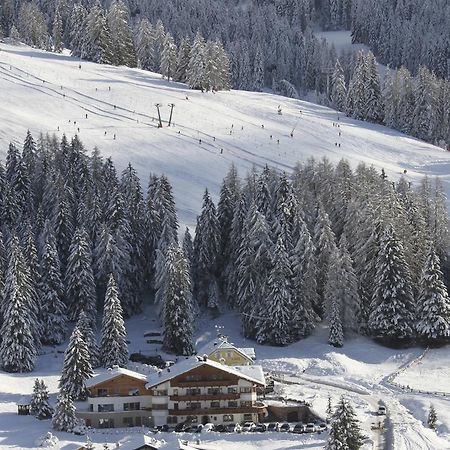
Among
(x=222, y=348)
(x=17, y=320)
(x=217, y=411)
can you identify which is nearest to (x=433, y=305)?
(x=222, y=348)

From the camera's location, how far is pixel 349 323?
8250 cm

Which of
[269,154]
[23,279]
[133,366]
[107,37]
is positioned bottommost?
[133,366]

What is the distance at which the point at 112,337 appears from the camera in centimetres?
7494

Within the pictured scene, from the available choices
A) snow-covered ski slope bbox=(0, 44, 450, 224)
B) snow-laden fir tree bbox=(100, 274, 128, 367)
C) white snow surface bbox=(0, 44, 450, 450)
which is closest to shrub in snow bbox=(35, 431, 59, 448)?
white snow surface bbox=(0, 44, 450, 450)

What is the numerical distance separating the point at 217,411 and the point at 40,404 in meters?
13.1

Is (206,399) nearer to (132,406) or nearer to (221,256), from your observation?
(132,406)

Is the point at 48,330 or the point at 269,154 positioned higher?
the point at 269,154

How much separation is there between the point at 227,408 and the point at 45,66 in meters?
85.8

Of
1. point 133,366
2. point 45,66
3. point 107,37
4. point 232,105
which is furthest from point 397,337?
point 107,37

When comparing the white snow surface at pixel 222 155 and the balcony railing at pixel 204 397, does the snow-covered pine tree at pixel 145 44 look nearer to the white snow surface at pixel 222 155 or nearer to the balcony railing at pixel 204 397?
the white snow surface at pixel 222 155

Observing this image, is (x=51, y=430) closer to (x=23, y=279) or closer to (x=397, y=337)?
(x=23, y=279)

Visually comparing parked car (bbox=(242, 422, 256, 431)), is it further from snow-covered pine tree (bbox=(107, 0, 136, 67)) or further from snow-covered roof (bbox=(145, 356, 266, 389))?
snow-covered pine tree (bbox=(107, 0, 136, 67))

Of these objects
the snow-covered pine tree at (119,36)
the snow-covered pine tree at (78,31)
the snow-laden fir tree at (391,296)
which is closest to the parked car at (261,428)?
the snow-laden fir tree at (391,296)

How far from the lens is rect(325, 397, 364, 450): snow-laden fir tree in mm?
49594
